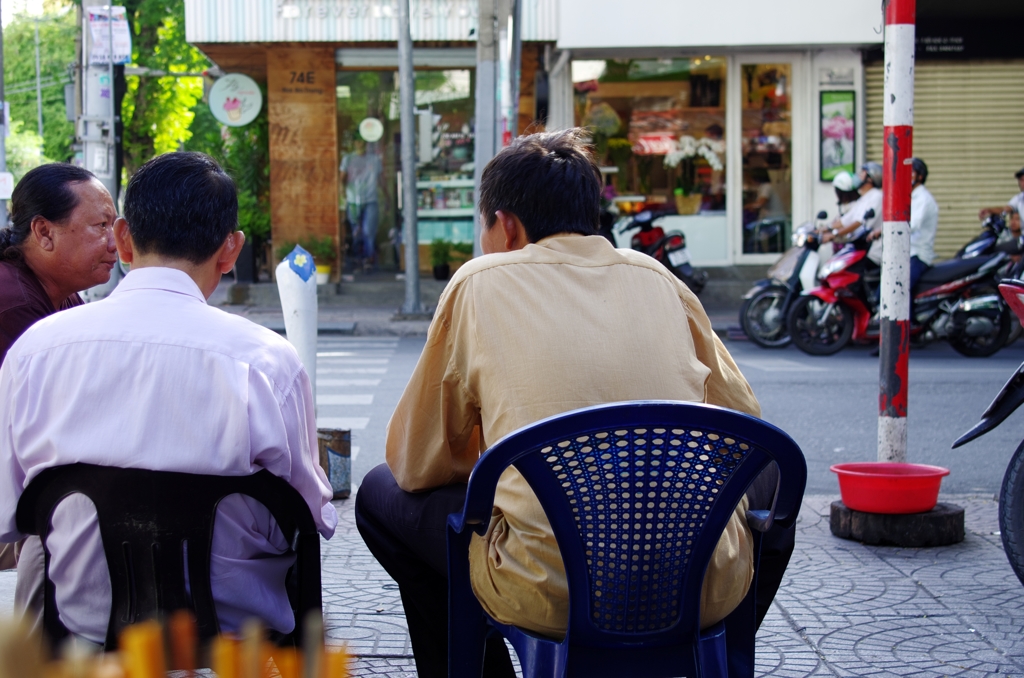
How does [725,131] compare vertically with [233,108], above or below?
below

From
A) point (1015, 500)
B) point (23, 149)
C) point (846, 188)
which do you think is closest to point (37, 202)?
point (1015, 500)

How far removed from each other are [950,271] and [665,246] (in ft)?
11.5

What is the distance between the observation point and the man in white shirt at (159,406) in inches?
75.4

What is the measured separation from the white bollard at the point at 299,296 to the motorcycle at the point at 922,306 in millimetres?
6667

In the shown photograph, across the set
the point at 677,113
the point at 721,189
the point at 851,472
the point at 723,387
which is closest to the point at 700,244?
the point at 721,189

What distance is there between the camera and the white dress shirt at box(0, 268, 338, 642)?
1.91m

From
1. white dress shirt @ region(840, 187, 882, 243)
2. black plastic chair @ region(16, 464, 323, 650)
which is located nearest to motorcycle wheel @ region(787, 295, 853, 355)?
white dress shirt @ region(840, 187, 882, 243)

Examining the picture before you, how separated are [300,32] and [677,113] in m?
5.23

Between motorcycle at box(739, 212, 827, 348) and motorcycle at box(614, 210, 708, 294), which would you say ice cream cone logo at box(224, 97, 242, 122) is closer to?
motorcycle at box(614, 210, 708, 294)

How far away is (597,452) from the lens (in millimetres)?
1877

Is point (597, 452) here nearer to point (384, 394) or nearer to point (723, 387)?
point (723, 387)

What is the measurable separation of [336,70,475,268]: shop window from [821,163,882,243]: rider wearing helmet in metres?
6.33

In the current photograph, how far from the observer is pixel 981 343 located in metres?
10.3

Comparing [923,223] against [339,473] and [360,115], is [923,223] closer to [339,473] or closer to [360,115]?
[339,473]
